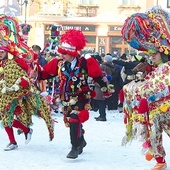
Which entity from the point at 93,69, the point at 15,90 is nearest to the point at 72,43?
the point at 93,69

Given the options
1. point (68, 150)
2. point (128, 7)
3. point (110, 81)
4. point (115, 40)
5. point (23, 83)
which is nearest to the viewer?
point (23, 83)

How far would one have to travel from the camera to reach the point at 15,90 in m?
6.97

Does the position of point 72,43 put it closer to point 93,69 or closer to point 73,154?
point 93,69

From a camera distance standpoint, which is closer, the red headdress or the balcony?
the red headdress

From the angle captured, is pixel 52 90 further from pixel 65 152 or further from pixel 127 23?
pixel 127 23

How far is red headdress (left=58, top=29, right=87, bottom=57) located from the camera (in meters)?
6.48

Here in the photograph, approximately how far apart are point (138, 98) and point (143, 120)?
9.7 inches

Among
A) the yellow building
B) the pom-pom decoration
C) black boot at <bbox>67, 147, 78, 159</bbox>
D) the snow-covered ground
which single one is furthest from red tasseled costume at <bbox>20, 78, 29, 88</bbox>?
the yellow building

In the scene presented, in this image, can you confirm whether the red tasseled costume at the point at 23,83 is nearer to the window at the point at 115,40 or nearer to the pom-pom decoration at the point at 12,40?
the pom-pom decoration at the point at 12,40

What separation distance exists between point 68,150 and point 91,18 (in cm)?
2128

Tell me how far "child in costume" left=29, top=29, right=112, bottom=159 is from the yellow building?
2086 cm

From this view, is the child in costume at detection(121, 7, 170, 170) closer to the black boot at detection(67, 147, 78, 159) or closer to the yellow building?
the black boot at detection(67, 147, 78, 159)

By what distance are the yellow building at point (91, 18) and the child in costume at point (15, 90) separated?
2027 cm

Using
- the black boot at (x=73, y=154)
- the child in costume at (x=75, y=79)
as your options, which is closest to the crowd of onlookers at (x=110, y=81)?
the child in costume at (x=75, y=79)
